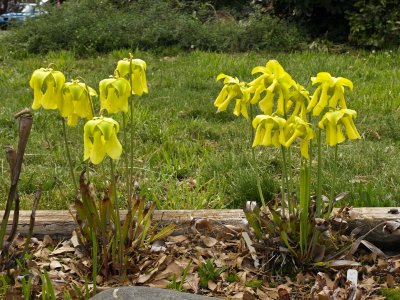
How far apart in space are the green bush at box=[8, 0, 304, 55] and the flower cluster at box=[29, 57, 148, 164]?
612 centimetres

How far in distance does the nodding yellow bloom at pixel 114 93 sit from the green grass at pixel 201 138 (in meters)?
0.59

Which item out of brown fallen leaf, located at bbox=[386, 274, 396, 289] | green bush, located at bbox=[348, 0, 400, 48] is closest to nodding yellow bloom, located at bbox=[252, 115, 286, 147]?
brown fallen leaf, located at bbox=[386, 274, 396, 289]

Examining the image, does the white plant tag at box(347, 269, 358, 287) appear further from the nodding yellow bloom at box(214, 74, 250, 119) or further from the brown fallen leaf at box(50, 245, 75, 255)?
the brown fallen leaf at box(50, 245, 75, 255)

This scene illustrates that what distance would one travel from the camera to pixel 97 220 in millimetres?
2965

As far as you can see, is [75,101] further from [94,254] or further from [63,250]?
[63,250]

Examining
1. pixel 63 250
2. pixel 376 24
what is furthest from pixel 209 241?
pixel 376 24

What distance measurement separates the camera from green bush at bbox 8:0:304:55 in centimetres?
889

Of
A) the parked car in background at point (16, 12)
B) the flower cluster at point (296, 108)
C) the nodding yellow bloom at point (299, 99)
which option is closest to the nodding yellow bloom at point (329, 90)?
the flower cluster at point (296, 108)

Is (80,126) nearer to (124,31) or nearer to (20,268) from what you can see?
(20,268)

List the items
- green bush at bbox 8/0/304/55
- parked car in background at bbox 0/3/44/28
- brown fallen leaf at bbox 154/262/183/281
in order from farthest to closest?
parked car in background at bbox 0/3/44/28
green bush at bbox 8/0/304/55
brown fallen leaf at bbox 154/262/183/281

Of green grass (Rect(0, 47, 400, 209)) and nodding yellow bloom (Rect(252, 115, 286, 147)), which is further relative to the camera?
green grass (Rect(0, 47, 400, 209))

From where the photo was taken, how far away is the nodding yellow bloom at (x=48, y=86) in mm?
2637

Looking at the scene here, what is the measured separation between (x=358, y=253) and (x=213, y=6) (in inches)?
304

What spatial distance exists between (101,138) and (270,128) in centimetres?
69
